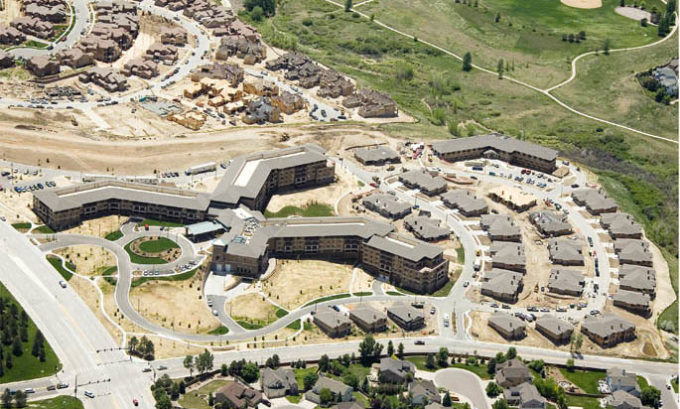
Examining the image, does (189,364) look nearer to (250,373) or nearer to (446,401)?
(250,373)

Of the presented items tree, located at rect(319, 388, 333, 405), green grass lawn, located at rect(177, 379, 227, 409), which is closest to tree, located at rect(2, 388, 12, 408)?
green grass lawn, located at rect(177, 379, 227, 409)

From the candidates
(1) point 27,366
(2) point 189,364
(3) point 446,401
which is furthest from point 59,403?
(3) point 446,401

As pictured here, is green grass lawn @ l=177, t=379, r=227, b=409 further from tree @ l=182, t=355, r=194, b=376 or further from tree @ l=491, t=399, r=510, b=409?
tree @ l=491, t=399, r=510, b=409

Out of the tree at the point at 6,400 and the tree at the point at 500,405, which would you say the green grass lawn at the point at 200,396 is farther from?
the tree at the point at 500,405

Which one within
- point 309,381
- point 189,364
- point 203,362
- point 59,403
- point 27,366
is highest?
point 203,362

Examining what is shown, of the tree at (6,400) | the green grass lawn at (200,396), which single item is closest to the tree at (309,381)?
the green grass lawn at (200,396)

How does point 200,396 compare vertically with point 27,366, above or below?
below

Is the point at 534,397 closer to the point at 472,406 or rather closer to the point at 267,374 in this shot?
the point at 472,406
